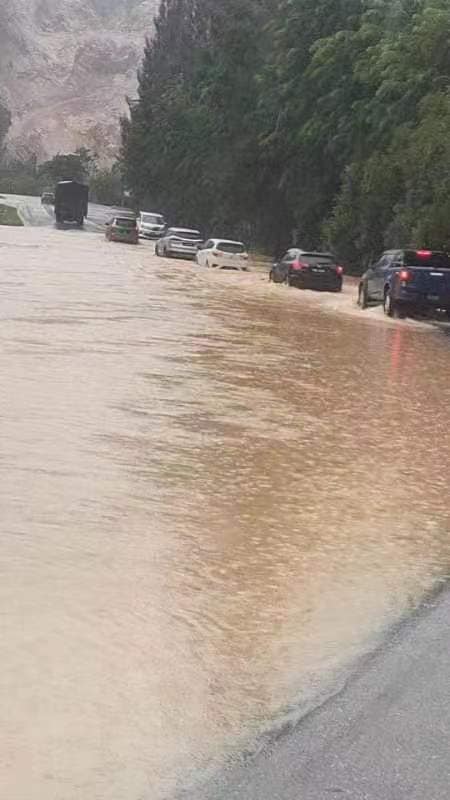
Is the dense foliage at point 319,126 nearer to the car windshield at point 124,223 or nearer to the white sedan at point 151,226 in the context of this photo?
the white sedan at point 151,226

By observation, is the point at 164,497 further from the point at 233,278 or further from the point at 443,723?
the point at 233,278

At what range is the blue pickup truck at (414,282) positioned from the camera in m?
28.1

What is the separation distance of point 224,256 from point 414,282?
19944 millimetres

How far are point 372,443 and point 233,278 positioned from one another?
3022cm

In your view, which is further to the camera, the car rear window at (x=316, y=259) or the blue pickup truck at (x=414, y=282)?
the car rear window at (x=316, y=259)

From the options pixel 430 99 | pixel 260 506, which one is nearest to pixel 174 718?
pixel 260 506

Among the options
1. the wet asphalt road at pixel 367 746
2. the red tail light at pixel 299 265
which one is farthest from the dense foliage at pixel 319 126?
the wet asphalt road at pixel 367 746

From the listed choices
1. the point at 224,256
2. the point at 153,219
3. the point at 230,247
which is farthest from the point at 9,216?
the point at 224,256

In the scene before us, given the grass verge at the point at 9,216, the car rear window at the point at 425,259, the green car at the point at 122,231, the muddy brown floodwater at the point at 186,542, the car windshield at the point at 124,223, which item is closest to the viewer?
the muddy brown floodwater at the point at 186,542

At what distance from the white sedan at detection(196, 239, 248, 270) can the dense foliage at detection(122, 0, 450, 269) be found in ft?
12.3

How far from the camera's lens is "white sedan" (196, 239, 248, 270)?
4744 centimetres

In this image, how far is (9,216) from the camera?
96500 mm

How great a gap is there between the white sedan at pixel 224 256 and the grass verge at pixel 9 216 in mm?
38307

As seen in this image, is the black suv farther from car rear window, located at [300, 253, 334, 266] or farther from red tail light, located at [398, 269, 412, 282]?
red tail light, located at [398, 269, 412, 282]
